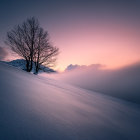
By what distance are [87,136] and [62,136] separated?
0.24 metres

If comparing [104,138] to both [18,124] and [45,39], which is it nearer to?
[18,124]

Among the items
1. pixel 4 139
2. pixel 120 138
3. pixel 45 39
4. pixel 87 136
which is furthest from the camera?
pixel 45 39

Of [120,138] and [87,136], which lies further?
[120,138]

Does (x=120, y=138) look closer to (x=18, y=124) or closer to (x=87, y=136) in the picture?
(x=87, y=136)

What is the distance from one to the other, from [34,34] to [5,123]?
8.53m

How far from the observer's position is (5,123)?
426 millimetres

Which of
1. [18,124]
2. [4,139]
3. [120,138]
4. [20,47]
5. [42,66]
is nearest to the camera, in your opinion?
[4,139]

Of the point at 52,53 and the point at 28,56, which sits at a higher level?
the point at 52,53

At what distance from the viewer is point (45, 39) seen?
752cm

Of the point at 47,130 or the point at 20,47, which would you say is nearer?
the point at 47,130

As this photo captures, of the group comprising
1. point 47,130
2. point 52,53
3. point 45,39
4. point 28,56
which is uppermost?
point 45,39

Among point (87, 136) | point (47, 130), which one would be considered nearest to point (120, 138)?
point (87, 136)

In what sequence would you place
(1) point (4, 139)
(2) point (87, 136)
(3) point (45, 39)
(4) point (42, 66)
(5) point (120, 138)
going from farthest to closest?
1. (4) point (42, 66)
2. (3) point (45, 39)
3. (5) point (120, 138)
4. (2) point (87, 136)
5. (1) point (4, 139)

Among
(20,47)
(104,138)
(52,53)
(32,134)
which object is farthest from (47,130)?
(20,47)
